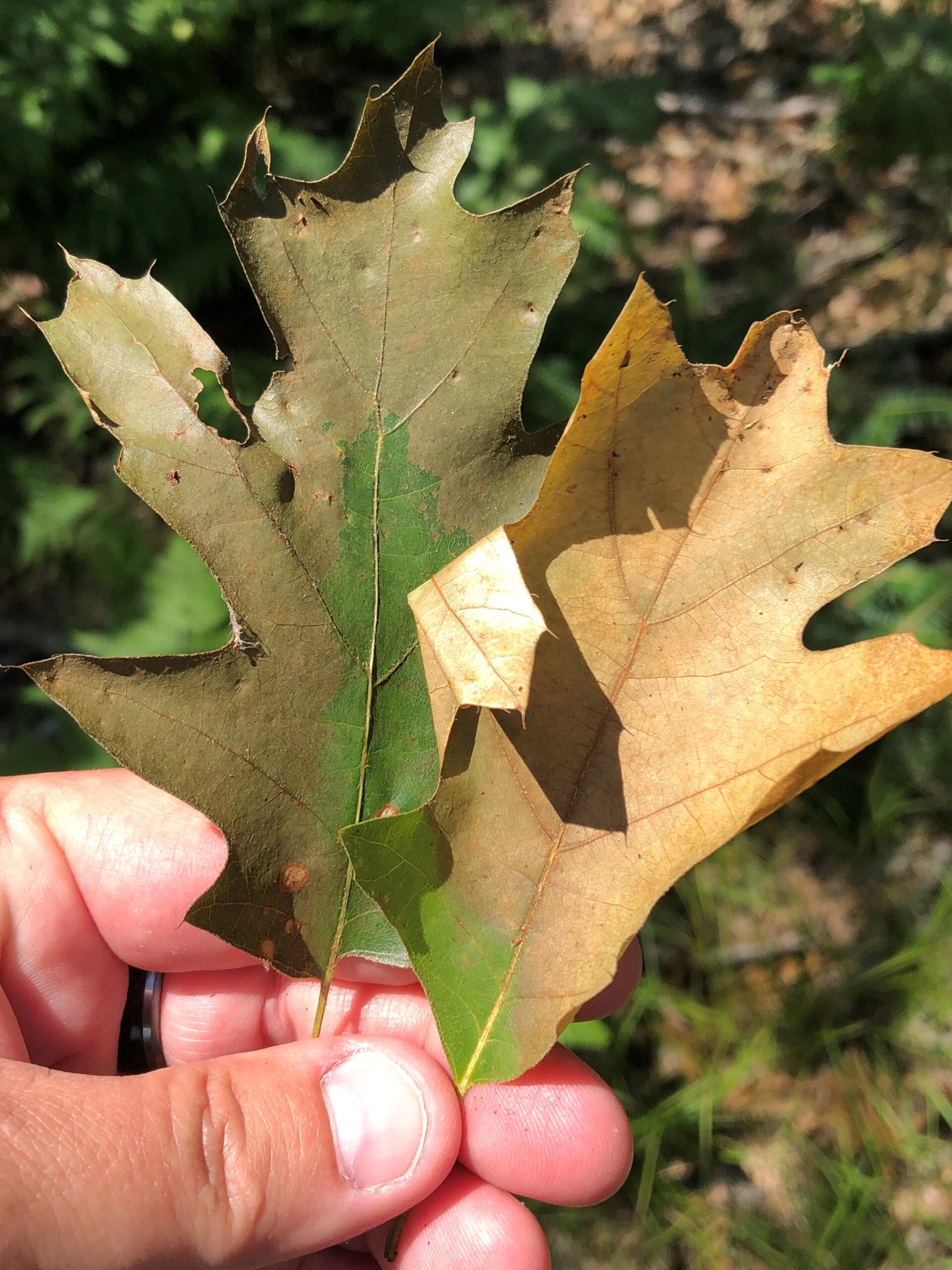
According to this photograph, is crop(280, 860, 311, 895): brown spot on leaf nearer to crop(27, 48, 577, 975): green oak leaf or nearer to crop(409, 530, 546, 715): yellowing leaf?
crop(27, 48, 577, 975): green oak leaf

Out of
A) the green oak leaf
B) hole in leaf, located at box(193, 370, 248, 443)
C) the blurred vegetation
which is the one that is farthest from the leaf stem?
the blurred vegetation

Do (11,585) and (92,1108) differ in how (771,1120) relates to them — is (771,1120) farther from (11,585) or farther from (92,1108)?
(11,585)

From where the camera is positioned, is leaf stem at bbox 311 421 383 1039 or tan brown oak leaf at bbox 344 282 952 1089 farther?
leaf stem at bbox 311 421 383 1039

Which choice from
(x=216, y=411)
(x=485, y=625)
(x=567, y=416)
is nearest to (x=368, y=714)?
(x=485, y=625)

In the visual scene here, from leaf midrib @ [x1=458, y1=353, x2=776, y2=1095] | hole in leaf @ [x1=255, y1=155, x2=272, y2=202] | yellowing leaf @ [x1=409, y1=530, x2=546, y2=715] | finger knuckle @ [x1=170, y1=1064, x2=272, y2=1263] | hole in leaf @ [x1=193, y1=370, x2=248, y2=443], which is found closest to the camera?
yellowing leaf @ [x1=409, y1=530, x2=546, y2=715]

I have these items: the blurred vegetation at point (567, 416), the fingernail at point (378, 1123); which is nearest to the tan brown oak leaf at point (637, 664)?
the fingernail at point (378, 1123)

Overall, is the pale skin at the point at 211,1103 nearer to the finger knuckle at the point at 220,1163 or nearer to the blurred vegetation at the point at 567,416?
the finger knuckle at the point at 220,1163
